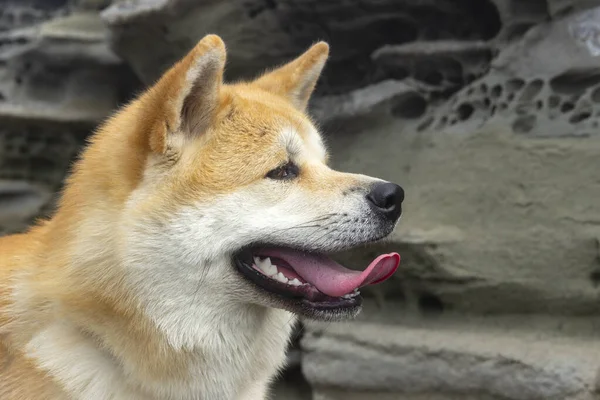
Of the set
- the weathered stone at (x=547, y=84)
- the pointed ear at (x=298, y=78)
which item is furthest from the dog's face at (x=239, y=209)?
the weathered stone at (x=547, y=84)

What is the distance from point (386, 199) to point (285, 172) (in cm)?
33

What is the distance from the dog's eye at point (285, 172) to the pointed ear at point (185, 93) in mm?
281

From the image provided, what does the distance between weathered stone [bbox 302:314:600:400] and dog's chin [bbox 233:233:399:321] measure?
152 cm

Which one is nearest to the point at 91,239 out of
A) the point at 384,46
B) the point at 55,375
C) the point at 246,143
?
the point at 55,375

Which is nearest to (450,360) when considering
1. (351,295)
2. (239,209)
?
(351,295)

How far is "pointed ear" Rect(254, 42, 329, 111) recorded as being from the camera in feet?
8.50

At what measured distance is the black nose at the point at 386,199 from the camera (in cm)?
201

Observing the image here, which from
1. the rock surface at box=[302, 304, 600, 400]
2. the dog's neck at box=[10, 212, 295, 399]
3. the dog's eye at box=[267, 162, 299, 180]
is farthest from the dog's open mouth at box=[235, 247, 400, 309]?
the rock surface at box=[302, 304, 600, 400]

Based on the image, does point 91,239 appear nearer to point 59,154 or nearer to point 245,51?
point 245,51

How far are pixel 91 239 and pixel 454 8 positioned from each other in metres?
2.95

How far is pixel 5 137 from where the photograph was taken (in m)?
5.56

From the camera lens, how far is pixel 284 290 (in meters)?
1.98

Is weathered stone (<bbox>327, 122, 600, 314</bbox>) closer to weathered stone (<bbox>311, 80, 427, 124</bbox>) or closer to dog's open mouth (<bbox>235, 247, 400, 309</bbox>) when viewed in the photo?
weathered stone (<bbox>311, 80, 427, 124</bbox>)

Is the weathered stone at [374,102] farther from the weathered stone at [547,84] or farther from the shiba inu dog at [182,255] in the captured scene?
the shiba inu dog at [182,255]
